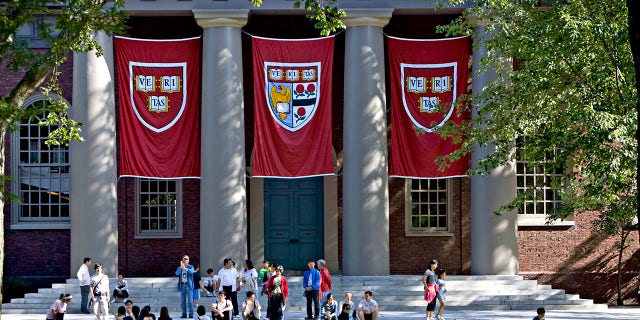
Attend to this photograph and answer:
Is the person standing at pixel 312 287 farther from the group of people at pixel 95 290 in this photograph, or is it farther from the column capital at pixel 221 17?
the column capital at pixel 221 17

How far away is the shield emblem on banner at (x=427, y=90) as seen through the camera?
115ft

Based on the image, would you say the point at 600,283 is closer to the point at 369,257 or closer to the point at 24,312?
the point at 369,257

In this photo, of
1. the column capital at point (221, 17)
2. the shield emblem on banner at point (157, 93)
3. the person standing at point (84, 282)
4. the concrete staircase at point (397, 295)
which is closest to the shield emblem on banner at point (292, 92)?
the column capital at point (221, 17)

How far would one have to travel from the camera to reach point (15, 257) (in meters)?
38.1

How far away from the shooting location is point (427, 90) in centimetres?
3516

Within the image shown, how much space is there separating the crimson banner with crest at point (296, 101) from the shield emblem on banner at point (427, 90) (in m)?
2.15

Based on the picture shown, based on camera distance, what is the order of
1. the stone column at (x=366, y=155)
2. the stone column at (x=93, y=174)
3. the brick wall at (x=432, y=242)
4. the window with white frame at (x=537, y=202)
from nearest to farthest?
the stone column at (x=93, y=174)
the stone column at (x=366, y=155)
the window with white frame at (x=537, y=202)
the brick wall at (x=432, y=242)

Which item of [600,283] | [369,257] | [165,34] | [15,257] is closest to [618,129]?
[369,257]

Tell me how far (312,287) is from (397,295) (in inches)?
169

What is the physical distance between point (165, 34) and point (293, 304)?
9.41 m

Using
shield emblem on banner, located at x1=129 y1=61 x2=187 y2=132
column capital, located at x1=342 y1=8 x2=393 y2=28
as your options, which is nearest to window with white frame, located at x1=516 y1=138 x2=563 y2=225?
column capital, located at x1=342 y1=8 x2=393 y2=28

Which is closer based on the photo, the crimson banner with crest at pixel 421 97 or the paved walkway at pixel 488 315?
the paved walkway at pixel 488 315

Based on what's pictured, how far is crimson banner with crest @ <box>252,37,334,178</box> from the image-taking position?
114ft

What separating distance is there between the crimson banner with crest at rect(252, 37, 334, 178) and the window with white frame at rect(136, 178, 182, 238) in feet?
15.7
